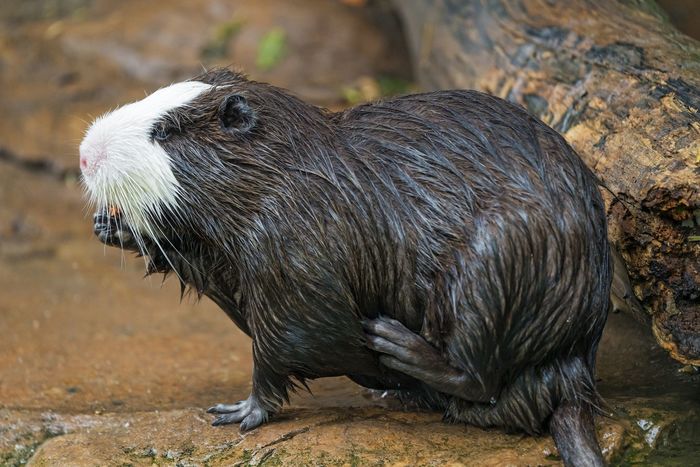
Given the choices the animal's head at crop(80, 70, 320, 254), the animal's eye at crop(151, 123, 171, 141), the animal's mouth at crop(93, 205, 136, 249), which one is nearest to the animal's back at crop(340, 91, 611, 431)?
the animal's head at crop(80, 70, 320, 254)

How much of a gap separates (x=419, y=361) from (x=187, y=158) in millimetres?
1270

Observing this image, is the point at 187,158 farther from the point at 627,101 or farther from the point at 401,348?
the point at 627,101

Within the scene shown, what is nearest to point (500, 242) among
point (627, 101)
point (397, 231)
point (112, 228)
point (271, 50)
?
point (397, 231)

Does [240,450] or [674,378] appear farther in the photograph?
[674,378]

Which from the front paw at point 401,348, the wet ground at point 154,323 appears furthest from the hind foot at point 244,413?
the front paw at point 401,348

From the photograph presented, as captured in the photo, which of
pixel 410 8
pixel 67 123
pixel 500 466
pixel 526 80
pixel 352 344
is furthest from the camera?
pixel 67 123

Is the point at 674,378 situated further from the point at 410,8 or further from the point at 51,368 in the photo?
the point at 410,8

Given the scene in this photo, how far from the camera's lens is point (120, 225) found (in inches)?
159

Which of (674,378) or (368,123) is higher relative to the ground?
(368,123)

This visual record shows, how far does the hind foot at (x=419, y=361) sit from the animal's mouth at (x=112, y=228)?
1185 mm

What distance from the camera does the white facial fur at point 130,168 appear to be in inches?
147

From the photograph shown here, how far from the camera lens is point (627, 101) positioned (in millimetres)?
4273

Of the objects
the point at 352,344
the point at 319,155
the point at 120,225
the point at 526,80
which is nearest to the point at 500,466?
the point at 352,344

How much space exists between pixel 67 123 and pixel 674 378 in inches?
244
